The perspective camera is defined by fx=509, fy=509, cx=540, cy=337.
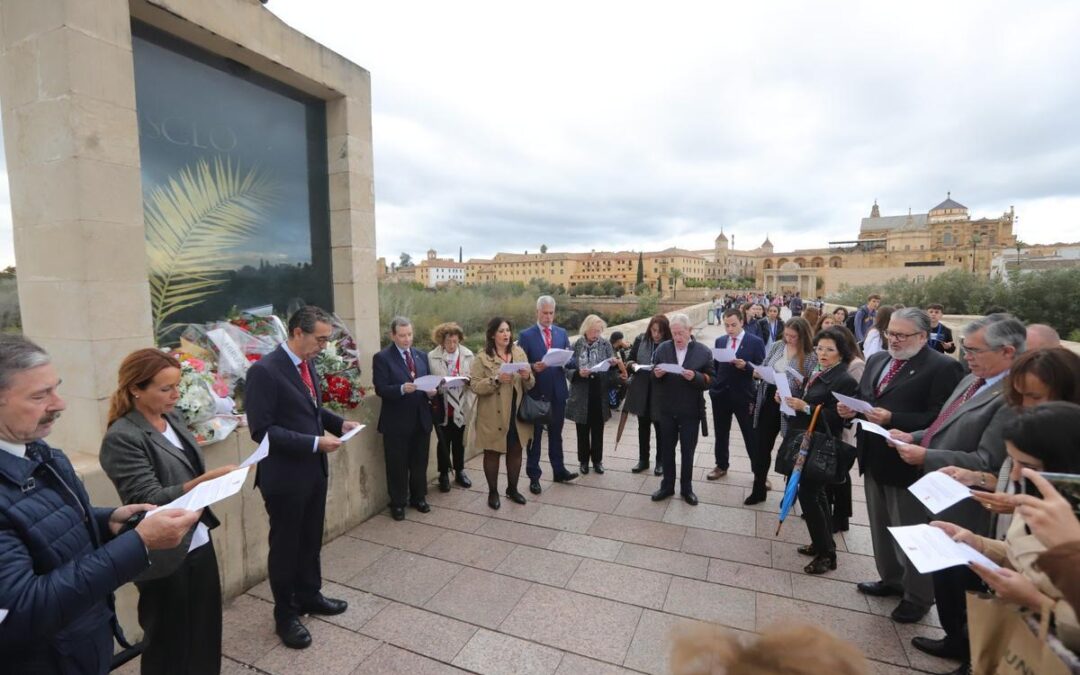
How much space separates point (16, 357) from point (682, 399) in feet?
14.7

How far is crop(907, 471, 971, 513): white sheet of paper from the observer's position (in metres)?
2.17

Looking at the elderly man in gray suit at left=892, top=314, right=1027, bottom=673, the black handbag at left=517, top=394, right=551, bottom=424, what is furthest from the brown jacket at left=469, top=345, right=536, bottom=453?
the elderly man in gray suit at left=892, top=314, right=1027, bottom=673

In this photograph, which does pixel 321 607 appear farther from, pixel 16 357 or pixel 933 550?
pixel 933 550

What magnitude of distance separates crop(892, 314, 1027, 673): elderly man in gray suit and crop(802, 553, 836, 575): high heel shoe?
2.67 feet

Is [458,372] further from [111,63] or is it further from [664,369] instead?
[111,63]

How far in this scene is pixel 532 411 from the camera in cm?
496

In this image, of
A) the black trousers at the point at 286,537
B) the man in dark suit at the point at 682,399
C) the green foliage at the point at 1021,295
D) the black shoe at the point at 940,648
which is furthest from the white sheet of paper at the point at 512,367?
the green foliage at the point at 1021,295

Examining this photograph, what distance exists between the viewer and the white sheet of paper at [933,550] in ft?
5.92

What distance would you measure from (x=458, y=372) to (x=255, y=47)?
10.9ft

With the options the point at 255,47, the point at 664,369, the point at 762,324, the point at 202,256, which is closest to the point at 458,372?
the point at 664,369

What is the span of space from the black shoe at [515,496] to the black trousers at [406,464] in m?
0.82

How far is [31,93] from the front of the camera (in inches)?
120

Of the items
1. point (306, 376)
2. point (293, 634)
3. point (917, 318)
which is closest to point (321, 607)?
point (293, 634)

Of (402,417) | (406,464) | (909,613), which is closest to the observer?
(909,613)
